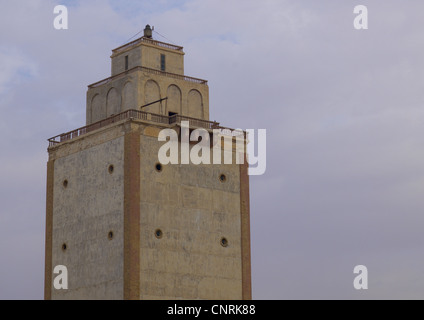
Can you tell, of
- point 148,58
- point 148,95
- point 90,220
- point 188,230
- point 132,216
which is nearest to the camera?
point 132,216

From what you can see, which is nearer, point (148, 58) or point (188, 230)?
point (188, 230)

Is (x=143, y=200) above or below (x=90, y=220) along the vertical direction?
above

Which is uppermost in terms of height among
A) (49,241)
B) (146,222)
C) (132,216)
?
(132,216)

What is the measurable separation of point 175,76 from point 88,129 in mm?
6908

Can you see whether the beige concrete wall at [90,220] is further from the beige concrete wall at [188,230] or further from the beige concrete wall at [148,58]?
the beige concrete wall at [148,58]

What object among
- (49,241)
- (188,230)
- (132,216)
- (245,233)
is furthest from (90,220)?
(245,233)

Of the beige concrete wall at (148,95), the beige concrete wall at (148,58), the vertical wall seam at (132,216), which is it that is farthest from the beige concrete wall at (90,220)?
the beige concrete wall at (148,58)

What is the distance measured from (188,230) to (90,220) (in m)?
6.32

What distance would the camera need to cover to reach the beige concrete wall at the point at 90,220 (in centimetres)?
7206

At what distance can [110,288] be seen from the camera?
2822 inches

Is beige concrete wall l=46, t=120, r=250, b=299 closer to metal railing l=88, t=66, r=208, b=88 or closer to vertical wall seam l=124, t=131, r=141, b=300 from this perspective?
vertical wall seam l=124, t=131, r=141, b=300

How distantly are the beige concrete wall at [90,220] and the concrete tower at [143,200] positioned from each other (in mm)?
65

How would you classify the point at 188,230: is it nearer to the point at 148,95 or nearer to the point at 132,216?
the point at 132,216

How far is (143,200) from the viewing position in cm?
7181
